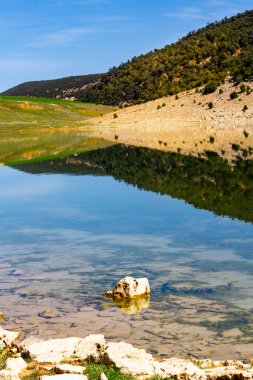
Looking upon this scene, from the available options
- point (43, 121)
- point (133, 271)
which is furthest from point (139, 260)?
point (43, 121)

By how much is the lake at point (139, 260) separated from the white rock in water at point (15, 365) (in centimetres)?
221

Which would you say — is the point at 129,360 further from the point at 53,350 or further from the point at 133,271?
the point at 133,271

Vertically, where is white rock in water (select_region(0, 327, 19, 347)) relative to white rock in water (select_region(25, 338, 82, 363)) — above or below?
above

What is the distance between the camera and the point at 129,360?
9430 millimetres

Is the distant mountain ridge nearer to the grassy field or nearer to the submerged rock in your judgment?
the grassy field

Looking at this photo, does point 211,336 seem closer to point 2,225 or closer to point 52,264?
point 52,264

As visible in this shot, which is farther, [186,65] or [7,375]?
[186,65]

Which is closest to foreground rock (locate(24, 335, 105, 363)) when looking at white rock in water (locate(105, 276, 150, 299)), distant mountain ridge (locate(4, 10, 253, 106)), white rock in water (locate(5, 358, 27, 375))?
white rock in water (locate(5, 358, 27, 375))

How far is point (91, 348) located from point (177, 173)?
26607mm

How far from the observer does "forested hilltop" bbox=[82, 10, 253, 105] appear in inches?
5197

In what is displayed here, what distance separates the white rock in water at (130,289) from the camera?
13656 millimetres

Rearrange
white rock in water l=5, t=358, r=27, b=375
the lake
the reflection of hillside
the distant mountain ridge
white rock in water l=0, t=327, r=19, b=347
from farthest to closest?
the distant mountain ridge, the reflection of hillside, the lake, white rock in water l=0, t=327, r=19, b=347, white rock in water l=5, t=358, r=27, b=375

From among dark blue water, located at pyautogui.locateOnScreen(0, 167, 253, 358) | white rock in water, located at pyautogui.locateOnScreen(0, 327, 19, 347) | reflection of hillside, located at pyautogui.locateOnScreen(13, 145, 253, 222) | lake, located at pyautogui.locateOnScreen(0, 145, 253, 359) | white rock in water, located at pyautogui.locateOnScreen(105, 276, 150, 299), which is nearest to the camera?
white rock in water, located at pyautogui.locateOnScreen(0, 327, 19, 347)

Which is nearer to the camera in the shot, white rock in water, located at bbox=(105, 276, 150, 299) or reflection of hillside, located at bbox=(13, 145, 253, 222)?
white rock in water, located at bbox=(105, 276, 150, 299)
